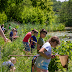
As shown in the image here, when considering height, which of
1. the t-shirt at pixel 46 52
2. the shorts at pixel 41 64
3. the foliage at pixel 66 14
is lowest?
the foliage at pixel 66 14

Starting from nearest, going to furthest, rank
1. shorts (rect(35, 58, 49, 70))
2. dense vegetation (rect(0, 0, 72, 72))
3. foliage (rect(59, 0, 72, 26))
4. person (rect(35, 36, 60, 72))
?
person (rect(35, 36, 60, 72)) → shorts (rect(35, 58, 49, 70)) → dense vegetation (rect(0, 0, 72, 72)) → foliage (rect(59, 0, 72, 26))

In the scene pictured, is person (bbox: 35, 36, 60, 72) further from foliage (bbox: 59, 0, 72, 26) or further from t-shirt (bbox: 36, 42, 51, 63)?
foliage (bbox: 59, 0, 72, 26)

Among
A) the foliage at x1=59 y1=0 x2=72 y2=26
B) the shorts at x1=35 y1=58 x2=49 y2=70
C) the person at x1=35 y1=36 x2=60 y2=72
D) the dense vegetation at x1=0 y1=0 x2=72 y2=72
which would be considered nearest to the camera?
the person at x1=35 y1=36 x2=60 y2=72

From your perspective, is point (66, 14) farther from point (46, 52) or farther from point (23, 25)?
point (46, 52)

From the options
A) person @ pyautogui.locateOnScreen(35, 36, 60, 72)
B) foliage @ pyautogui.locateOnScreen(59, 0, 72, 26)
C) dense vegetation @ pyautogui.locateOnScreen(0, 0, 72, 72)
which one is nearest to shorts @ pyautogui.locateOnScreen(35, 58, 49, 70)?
person @ pyautogui.locateOnScreen(35, 36, 60, 72)

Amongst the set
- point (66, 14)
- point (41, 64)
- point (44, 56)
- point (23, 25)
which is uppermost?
point (44, 56)

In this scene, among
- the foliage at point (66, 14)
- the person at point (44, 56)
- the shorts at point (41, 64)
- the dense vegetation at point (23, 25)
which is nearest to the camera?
the person at point (44, 56)

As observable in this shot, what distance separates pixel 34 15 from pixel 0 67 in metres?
19.5

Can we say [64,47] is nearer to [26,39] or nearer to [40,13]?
[26,39]

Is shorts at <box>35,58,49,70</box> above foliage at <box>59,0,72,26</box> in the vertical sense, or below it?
above

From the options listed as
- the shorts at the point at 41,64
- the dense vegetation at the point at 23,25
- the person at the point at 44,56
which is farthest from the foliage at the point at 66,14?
the shorts at the point at 41,64

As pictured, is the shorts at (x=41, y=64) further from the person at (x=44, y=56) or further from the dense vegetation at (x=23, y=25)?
the dense vegetation at (x=23, y=25)

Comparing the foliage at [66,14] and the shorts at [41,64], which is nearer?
the shorts at [41,64]

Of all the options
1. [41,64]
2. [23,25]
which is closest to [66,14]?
[23,25]
